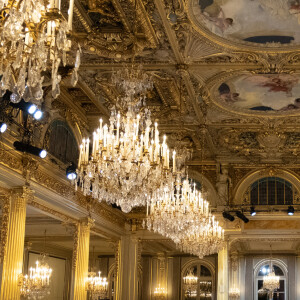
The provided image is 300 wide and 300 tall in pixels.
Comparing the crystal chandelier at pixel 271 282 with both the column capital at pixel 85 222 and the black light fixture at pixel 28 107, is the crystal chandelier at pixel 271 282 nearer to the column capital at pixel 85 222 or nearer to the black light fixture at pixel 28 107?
the column capital at pixel 85 222

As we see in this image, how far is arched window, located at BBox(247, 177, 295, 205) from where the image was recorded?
1930cm

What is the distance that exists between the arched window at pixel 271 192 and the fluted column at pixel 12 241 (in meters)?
9.77

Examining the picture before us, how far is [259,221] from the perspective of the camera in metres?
18.9

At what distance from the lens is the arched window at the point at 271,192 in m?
19.3

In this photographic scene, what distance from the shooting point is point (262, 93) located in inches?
532

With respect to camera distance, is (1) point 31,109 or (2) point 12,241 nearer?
(1) point 31,109

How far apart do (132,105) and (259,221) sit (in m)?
10.2

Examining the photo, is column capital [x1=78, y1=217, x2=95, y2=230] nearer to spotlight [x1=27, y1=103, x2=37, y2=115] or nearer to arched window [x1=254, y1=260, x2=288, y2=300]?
spotlight [x1=27, y1=103, x2=37, y2=115]

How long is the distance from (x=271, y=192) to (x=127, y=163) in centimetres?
1113

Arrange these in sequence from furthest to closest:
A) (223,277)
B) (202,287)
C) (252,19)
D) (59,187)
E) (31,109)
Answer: (202,287) < (223,277) < (59,187) < (31,109) < (252,19)

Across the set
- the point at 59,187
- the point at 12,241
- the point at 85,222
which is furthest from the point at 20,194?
the point at 85,222

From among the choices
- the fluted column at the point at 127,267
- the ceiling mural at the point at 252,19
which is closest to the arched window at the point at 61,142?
the ceiling mural at the point at 252,19

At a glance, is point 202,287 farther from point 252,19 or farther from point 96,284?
point 252,19

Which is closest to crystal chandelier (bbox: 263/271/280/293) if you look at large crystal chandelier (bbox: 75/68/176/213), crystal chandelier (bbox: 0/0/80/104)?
large crystal chandelier (bbox: 75/68/176/213)
